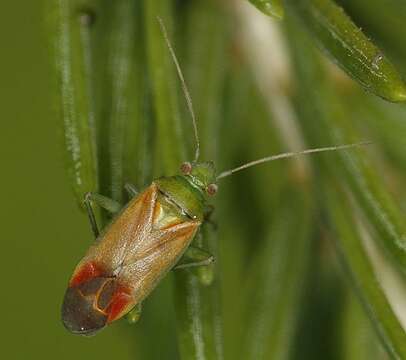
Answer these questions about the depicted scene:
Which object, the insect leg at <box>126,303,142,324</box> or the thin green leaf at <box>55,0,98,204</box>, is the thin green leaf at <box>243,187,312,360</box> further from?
the thin green leaf at <box>55,0,98,204</box>

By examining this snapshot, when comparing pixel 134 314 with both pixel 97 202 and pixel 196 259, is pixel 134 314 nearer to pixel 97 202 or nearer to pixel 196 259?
pixel 196 259

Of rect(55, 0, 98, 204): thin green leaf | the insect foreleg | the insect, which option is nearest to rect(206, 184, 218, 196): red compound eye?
the insect

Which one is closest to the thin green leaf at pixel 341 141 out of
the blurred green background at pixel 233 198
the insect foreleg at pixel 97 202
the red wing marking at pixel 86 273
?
the blurred green background at pixel 233 198

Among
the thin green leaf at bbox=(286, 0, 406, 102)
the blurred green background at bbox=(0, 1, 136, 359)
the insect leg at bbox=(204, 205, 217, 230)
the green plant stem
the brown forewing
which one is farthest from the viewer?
the blurred green background at bbox=(0, 1, 136, 359)

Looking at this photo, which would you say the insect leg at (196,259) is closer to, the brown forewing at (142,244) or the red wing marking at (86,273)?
the brown forewing at (142,244)

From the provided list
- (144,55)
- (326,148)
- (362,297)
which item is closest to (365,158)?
(326,148)

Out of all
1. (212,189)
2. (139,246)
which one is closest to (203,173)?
(212,189)
